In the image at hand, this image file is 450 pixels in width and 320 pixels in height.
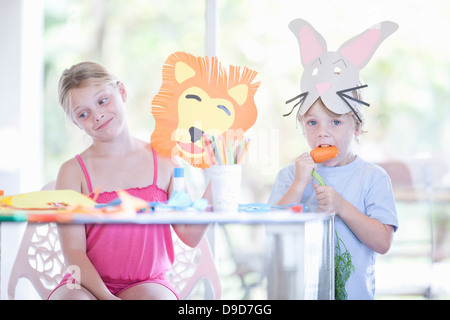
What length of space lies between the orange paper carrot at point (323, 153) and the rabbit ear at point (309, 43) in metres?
0.22

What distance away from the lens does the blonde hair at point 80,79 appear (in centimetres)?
131

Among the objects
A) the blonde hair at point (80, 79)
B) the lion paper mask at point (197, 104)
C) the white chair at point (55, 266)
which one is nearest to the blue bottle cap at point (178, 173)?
the white chair at point (55, 266)

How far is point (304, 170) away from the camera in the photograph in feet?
4.05

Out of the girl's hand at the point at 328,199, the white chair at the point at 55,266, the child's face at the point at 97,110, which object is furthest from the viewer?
the child's face at the point at 97,110

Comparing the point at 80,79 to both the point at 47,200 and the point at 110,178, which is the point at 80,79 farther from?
the point at 47,200

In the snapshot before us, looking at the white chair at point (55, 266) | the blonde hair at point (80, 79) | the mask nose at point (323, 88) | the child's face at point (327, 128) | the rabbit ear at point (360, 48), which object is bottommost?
the white chair at point (55, 266)

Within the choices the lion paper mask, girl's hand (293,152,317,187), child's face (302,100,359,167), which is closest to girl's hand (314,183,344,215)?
girl's hand (293,152,317,187)

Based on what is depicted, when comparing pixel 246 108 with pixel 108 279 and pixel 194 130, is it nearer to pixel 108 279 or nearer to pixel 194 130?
pixel 194 130

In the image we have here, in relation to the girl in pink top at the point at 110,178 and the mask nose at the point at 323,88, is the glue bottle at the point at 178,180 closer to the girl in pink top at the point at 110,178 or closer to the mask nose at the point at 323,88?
the girl in pink top at the point at 110,178

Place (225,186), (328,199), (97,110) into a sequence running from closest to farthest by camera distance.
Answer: (225,186), (328,199), (97,110)

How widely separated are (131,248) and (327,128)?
0.57m

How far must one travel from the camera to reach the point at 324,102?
4.13ft

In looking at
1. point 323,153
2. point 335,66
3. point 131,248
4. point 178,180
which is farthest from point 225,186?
point 335,66
